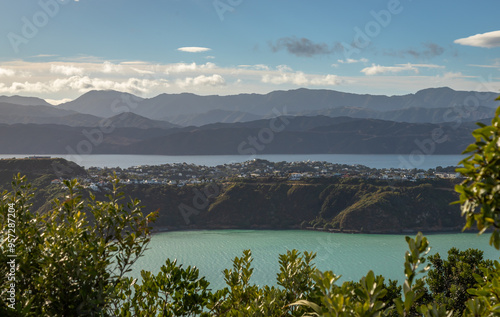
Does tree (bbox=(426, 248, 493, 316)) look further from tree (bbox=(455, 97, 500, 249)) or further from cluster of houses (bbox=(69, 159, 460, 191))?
cluster of houses (bbox=(69, 159, 460, 191))

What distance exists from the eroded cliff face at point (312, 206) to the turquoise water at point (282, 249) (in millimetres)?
2521

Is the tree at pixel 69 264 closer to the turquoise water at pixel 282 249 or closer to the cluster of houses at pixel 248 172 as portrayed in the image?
the turquoise water at pixel 282 249

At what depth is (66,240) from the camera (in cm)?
477

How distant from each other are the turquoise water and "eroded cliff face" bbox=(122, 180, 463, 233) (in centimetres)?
252

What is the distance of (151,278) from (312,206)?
243 feet

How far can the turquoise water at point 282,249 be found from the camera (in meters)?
54.7

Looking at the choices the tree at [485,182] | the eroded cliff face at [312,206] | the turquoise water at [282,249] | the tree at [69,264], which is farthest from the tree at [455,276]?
the eroded cliff face at [312,206]

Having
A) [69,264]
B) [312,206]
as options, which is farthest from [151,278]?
[312,206]

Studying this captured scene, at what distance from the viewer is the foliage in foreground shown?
249cm

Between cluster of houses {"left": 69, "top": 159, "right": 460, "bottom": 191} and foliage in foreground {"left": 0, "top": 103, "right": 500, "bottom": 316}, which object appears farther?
cluster of houses {"left": 69, "top": 159, "right": 460, "bottom": 191}

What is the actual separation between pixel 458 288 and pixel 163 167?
351 feet

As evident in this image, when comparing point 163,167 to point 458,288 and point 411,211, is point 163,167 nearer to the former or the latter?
point 411,211

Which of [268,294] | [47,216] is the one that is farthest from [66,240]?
[268,294]

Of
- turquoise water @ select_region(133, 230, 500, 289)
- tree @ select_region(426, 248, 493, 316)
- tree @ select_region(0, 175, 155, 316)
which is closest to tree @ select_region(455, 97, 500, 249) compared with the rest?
tree @ select_region(0, 175, 155, 316)
